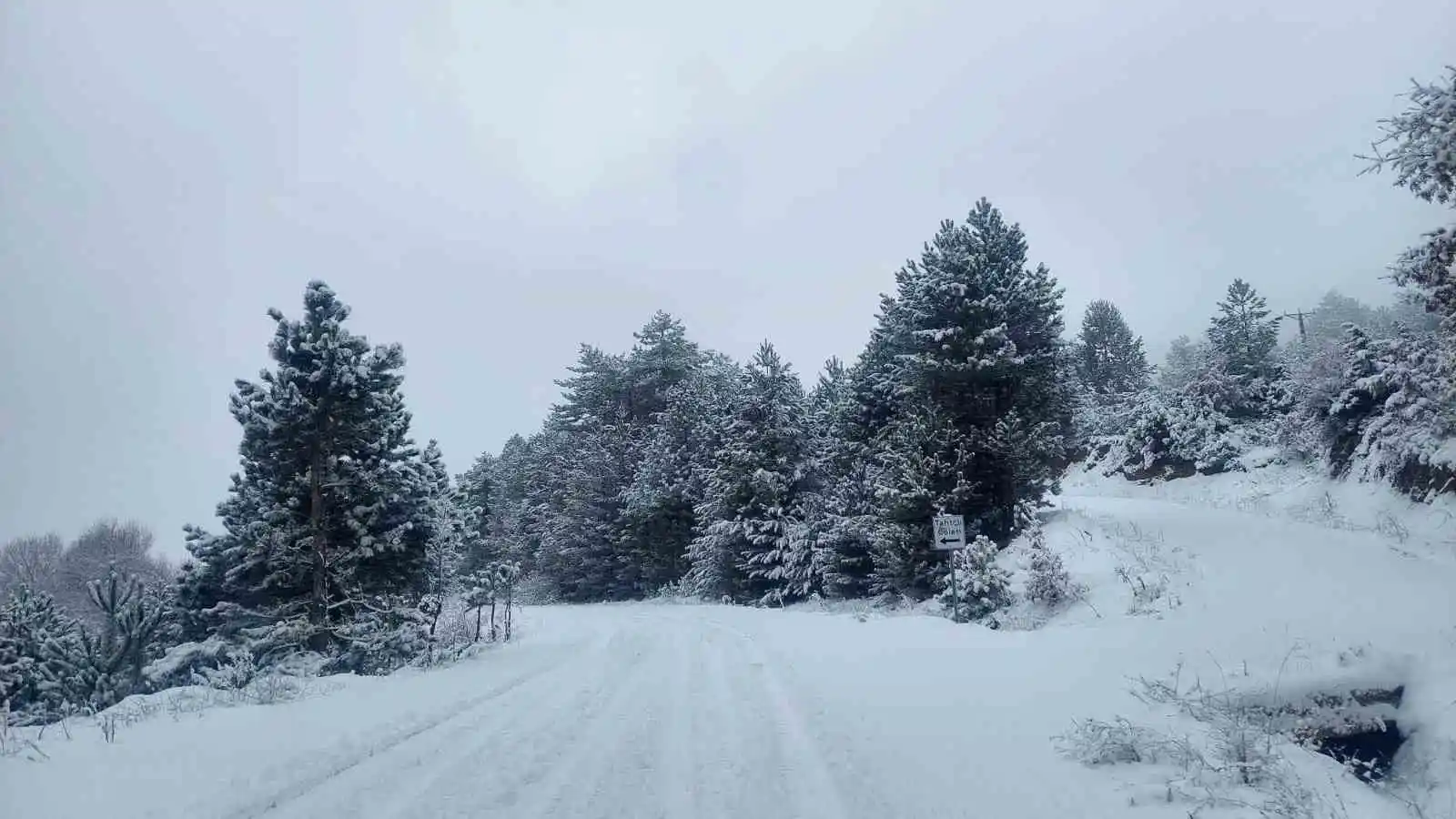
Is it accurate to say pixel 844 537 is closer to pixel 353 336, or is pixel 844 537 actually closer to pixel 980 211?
pixel 980 211

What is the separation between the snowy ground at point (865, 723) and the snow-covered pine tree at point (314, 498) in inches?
151

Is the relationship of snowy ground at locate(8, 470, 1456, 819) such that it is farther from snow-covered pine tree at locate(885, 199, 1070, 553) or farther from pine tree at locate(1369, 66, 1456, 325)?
snow-covered pine tree at locate(885, 199, 1070, 553)

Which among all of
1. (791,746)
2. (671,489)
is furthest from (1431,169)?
(671,489)

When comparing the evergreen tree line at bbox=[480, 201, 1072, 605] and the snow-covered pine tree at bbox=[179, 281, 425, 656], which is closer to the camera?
the snow-covered pine tree at bbox=[179, 281, 425, 656]

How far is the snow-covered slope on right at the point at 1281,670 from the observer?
5719mm

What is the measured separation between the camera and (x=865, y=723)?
8.21m

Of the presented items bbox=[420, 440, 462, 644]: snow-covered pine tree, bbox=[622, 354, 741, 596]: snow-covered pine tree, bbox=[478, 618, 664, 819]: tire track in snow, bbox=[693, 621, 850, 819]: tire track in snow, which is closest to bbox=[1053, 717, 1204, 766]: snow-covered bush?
bbox=[693, 621, 850, 819]: tire track in snow

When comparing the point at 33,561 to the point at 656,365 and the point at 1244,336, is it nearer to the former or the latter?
the point at 656,365

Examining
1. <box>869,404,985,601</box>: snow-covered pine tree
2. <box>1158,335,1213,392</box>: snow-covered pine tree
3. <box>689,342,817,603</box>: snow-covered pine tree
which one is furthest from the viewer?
<box>1158,335,1213,392</box>: snow-covered pine tree

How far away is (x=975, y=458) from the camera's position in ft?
73.4

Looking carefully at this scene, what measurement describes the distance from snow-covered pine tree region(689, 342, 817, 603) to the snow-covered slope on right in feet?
50.6

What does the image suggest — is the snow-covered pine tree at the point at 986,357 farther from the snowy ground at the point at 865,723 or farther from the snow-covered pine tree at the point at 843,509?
the snowy ground at the point at 865,723

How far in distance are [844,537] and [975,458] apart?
17.1ft

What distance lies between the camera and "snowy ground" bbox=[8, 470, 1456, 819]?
224 inches
